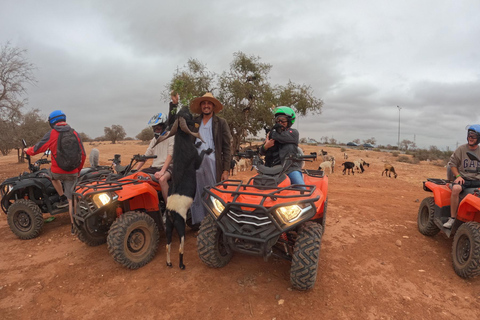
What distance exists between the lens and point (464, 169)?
435 cm

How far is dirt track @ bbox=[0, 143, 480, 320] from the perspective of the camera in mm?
2672

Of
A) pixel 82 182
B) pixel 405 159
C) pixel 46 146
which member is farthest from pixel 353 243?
pixel 405 159

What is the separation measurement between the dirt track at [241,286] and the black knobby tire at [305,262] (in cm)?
21

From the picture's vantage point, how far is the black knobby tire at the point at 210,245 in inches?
124

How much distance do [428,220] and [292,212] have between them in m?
3.45

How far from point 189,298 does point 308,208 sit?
1616 millimetres

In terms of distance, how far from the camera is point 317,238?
2.81m

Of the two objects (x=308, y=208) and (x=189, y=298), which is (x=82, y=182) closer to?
(x=189, y=298)

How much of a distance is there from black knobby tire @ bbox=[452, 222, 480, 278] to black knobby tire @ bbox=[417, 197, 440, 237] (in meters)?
A: 0.99

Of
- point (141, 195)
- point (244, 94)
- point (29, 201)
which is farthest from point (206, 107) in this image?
point (244, 94)

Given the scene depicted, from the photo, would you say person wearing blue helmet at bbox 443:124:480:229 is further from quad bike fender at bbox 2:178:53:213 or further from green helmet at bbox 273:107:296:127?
quad bike fender at bbox 2:178:53:213

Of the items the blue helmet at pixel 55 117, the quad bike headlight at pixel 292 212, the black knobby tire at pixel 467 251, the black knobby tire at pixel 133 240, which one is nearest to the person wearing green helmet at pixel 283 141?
the quad bike headlight at pixel 292 212

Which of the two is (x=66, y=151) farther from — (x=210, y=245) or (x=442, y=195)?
(x=442, y=195)

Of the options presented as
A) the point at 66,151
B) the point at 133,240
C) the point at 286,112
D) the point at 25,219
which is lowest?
the point at 25,219
